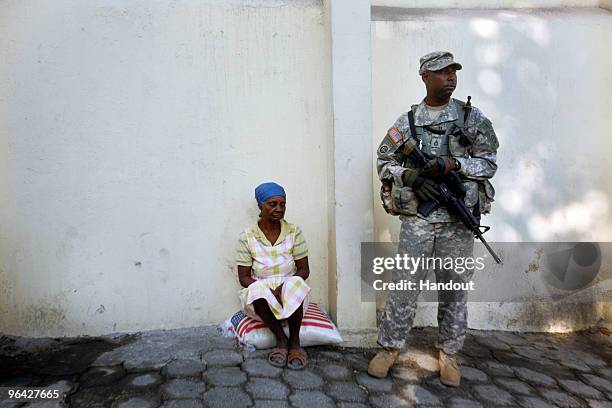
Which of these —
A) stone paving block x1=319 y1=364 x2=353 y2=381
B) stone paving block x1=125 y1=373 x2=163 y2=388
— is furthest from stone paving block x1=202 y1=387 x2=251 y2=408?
stone paving block x1=319 y1=364 x2=353 y2=381

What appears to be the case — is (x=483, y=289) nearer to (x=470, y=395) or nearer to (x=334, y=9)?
(x=470, y=395)

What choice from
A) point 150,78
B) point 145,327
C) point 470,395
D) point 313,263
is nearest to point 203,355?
point 145,327

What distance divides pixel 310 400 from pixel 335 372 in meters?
0.37

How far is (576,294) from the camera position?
392 cm

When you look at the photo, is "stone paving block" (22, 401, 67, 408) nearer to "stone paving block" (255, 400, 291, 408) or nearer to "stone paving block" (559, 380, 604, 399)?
"stone paving block" (255, 400, 291, 408)

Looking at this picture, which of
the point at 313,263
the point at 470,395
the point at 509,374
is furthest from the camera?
the point at 313,263

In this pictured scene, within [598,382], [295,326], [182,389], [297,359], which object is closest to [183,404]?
[182,389]

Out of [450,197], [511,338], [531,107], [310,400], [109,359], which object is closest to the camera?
[310,400]

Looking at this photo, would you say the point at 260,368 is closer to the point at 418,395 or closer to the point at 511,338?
the point at 418,395

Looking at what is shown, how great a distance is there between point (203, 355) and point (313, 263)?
1.07 m

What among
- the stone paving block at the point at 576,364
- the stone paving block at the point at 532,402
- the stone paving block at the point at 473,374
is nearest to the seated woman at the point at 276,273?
the stone paving block at the point at 473,374

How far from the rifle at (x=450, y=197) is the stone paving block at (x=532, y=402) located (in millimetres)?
843

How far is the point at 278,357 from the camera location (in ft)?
9.80

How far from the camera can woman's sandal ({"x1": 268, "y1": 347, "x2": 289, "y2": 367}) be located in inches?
117
